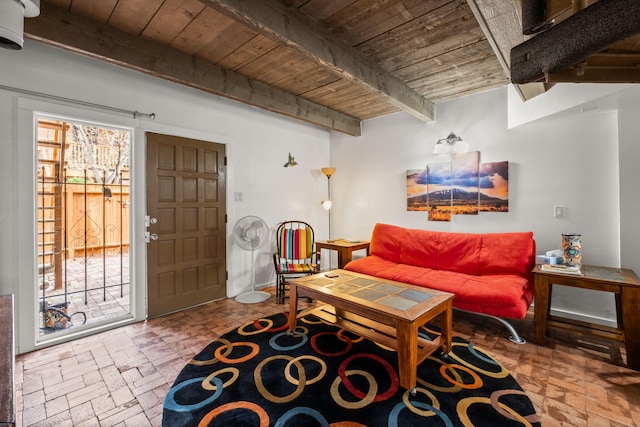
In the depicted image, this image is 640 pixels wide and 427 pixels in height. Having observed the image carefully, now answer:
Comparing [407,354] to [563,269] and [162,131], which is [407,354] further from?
[162,131]

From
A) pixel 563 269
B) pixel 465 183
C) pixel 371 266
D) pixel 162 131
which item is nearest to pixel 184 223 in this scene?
pixel 162 131

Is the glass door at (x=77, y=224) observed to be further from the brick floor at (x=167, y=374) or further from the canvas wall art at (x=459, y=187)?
the canvas wall art at (x=459, y=187)

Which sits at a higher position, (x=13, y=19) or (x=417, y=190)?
(x=13, y=19)

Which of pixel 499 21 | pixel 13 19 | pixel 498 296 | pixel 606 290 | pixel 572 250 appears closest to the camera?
pixel 13 19

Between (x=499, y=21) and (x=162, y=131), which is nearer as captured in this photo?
(x=499, y=21)

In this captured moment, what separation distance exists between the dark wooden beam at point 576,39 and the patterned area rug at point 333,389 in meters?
1.76

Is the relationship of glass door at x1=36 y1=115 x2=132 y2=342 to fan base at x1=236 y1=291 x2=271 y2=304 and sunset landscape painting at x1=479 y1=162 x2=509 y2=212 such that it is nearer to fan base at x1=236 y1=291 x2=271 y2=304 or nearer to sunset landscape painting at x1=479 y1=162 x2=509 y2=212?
fan base at x1=236 y1=291 x2=271 y2=304

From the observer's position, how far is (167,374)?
2.07 meters

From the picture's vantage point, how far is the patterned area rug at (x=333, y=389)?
1.62 metres

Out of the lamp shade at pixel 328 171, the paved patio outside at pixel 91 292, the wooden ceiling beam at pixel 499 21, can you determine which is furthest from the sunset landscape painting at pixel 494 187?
the paved patio outside at pixel 91 292

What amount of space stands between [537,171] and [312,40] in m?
2.68

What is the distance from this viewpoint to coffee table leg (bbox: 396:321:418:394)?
5.93 feet

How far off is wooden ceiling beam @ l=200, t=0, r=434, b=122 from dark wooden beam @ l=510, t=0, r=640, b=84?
1.62 metres

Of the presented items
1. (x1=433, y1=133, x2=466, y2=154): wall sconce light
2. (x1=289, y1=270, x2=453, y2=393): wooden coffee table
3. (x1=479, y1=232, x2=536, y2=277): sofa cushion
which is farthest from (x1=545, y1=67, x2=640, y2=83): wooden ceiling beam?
(x1=433, y1=133, x2=466, y2=154): wall sconce light
